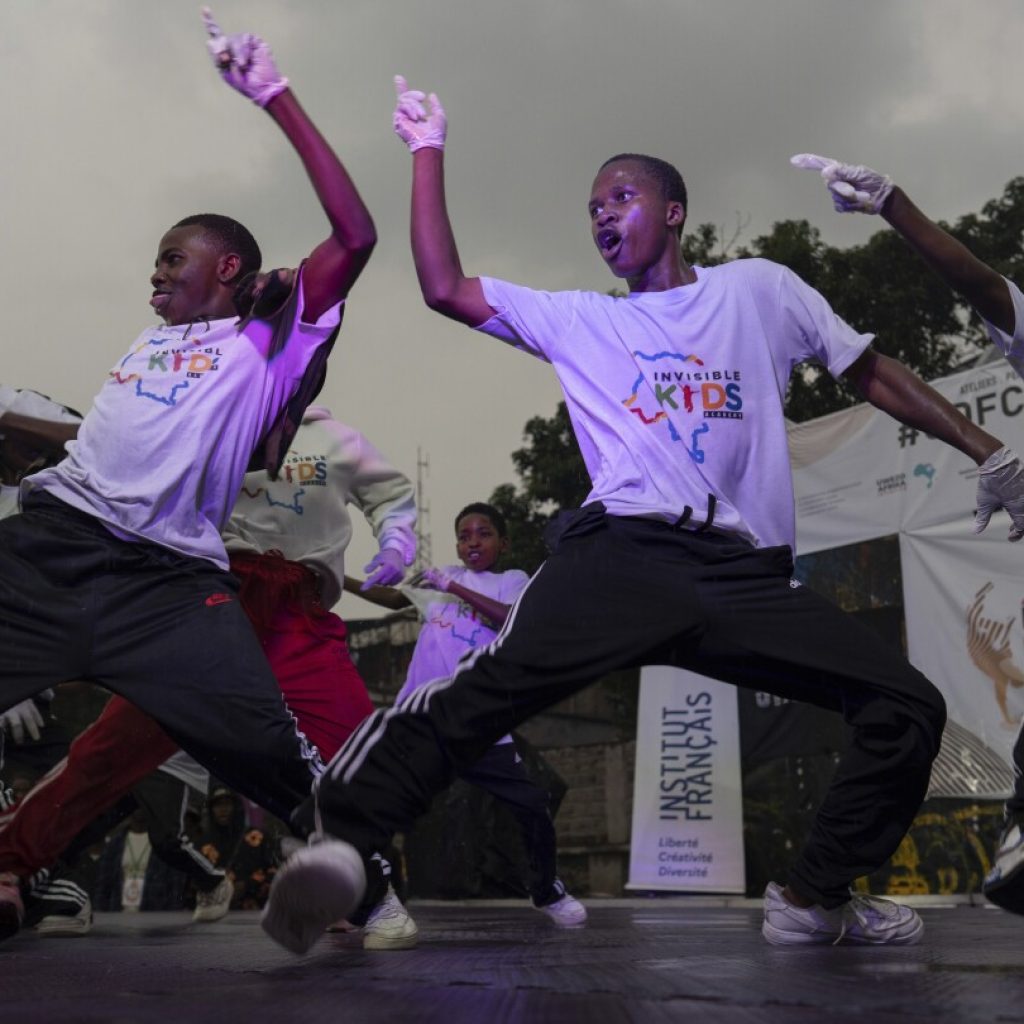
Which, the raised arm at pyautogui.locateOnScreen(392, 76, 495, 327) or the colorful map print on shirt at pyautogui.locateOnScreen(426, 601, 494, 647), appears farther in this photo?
the colorful map print on shirt at pyautogui.locateOnScreen(426, 601, 494, 647)

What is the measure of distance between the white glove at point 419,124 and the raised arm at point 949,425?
3.73 ft

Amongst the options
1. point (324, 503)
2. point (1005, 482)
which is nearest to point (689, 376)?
point (1005, 482)

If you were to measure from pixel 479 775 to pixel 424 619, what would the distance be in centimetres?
160

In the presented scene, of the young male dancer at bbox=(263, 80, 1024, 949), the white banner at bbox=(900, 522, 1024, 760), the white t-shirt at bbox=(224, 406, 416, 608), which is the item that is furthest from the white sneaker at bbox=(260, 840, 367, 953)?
the white banner at bbox=(900, 522, 1024, 760)

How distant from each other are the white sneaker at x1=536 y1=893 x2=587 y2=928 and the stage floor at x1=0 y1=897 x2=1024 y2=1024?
5.62ft

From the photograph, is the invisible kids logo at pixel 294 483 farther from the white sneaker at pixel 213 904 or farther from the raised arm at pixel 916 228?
the white sneaker at pixel 213 904

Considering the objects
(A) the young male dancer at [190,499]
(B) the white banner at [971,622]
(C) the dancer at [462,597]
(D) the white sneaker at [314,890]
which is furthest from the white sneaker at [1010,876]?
(B) the white banner at [971,622]

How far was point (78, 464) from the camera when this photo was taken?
3.49m

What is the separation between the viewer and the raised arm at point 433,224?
3221mm

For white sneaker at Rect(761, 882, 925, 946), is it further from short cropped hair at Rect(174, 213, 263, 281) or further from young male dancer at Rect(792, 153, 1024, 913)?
short cropped hair at Rect(174, 213, 263, 281)

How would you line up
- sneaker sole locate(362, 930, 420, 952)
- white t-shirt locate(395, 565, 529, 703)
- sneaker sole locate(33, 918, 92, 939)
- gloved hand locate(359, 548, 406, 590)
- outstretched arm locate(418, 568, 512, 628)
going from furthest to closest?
white t-shirt locate(395, 565, 529, 703), outstretched arm locate(418, 568, 512, 628), sneaker sole locate(33, 918, 92, 939), gloved hand locate(359, 548, 406, 590), sneaker sole locate(362, 930, 420, 952)

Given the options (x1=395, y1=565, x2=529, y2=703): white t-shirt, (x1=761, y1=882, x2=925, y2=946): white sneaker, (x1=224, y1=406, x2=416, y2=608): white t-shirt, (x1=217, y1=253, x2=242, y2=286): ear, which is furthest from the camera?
(x1=395, y1=565, x2=529, y2=703): white t-shirt

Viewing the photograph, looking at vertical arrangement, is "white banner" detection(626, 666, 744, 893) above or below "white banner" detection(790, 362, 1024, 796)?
below

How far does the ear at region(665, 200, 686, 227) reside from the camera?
11.9 feet
